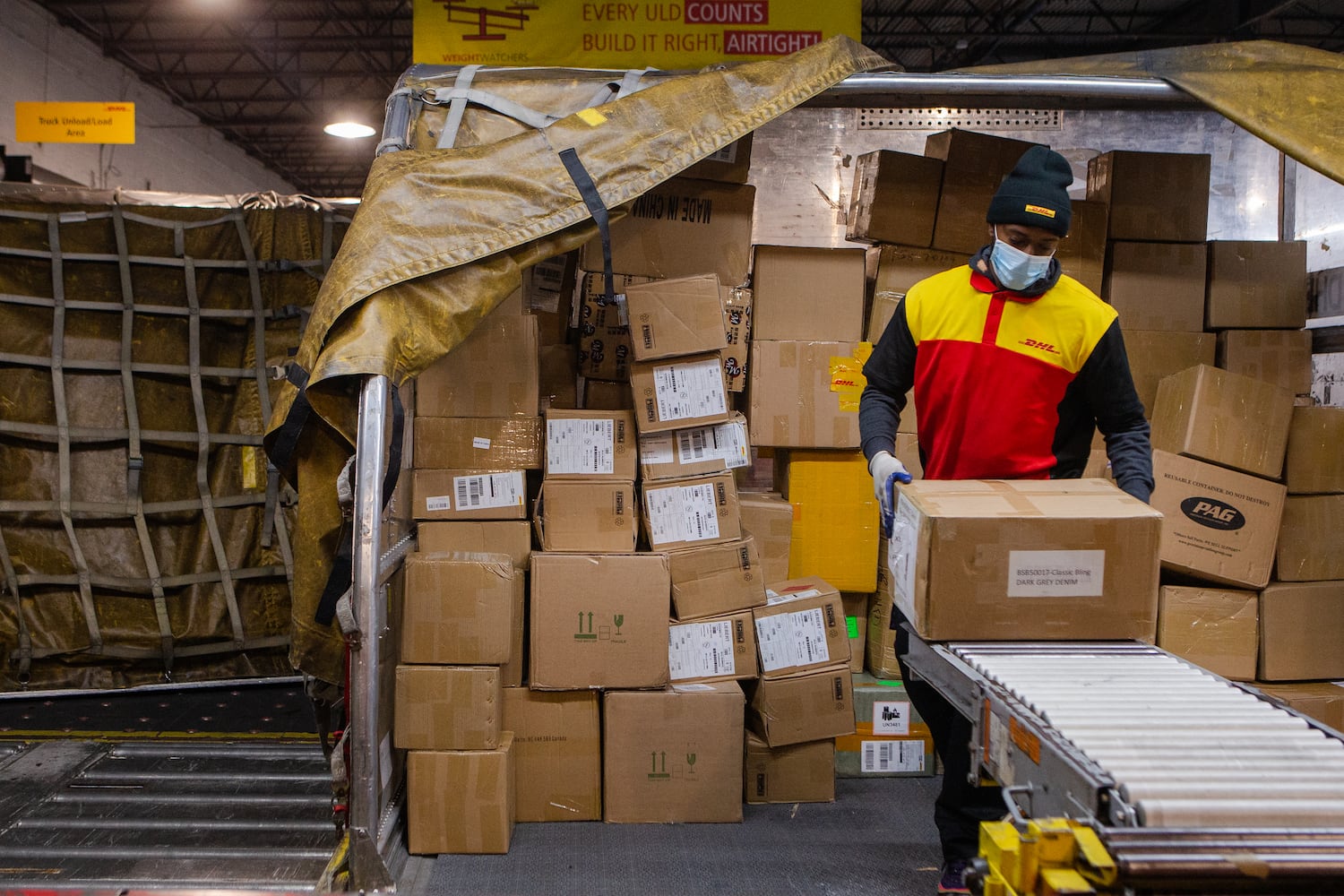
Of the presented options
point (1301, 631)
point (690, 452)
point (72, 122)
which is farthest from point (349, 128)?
point (1301, 631)

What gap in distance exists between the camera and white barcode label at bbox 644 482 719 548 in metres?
3.22

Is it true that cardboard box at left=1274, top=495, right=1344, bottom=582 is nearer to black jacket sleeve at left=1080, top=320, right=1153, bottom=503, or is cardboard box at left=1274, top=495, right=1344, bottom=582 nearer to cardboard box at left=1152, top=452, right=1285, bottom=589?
cardboard box at left=1152, top=452, right=1285, bottom=589

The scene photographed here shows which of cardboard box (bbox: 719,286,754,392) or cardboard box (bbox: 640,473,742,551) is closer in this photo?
cardboard box (bbox: 640,473,742,551)

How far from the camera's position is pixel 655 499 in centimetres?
323

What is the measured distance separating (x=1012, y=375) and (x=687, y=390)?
1.24 meters

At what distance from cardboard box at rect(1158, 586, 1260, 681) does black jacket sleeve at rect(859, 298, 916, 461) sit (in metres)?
1.64

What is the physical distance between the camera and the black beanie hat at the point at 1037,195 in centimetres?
213

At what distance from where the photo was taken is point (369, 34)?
10570 millimetres

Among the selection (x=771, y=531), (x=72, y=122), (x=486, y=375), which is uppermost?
(x=72, y=122)

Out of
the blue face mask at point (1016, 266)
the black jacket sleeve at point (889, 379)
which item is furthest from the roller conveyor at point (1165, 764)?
the blue face mask at point (1016, 266)

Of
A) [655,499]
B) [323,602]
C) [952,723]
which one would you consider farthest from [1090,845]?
[655,499]

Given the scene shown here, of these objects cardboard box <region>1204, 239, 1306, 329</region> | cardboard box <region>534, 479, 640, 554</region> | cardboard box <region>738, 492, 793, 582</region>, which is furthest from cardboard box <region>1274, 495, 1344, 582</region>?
cardboard box <region>534, 479, 640, 554</region>

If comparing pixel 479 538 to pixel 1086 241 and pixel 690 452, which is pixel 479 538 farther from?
pixel 1086 241

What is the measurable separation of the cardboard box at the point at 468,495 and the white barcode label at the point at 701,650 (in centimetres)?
69
